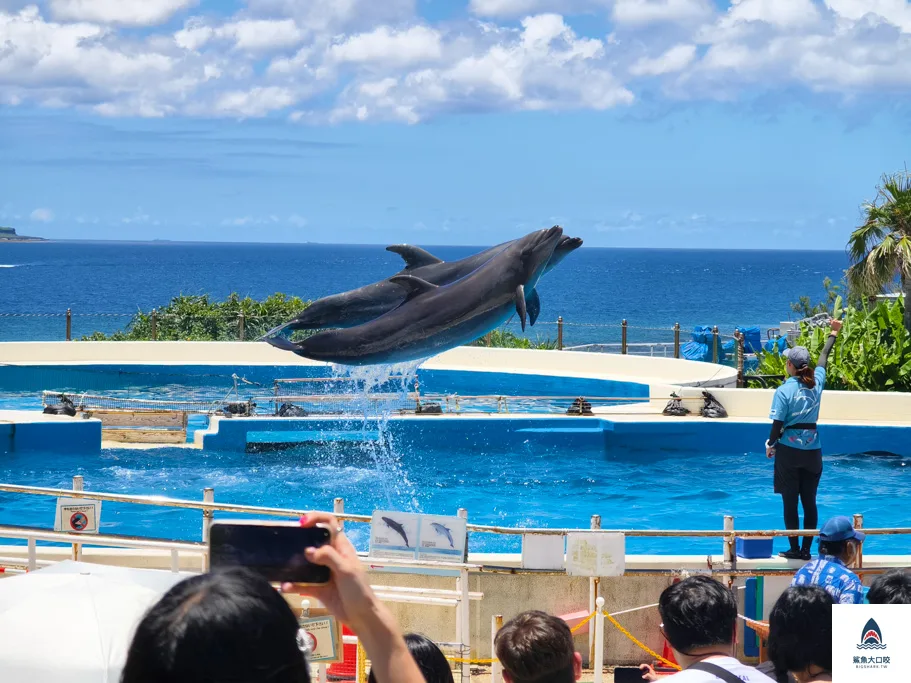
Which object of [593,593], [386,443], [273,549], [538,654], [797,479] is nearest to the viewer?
[273,549]

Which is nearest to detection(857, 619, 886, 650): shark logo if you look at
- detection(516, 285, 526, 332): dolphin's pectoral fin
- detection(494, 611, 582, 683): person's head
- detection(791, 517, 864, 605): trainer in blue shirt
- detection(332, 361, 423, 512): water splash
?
detection(494, 611, 582, 683): person's head

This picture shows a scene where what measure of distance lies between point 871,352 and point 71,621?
1463 centimetres

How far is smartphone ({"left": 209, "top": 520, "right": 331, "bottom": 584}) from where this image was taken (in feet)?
6.28

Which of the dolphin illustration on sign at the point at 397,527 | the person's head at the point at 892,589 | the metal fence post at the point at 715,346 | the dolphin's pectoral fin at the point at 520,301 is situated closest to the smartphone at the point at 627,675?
the dolphin illustration on sign at the point at 397,527

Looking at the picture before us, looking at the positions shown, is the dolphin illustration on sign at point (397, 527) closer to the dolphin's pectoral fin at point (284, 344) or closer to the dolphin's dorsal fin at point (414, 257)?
the dolphin's pectoral fin at point (284, 344)

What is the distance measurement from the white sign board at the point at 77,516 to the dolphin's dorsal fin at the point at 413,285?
291 cm

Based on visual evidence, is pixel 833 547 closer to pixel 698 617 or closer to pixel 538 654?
pixel 698 617

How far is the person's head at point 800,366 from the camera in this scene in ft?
24.4

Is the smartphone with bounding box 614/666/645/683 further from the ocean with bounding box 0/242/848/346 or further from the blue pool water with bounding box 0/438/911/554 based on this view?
the ocean with bounding box 0/242/848/346

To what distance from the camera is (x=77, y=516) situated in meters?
6.58

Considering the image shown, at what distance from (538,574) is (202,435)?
30.1ft

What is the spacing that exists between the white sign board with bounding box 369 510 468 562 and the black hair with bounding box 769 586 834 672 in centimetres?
263

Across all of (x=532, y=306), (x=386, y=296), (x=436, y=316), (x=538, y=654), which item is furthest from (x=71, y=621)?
(x=532, y=306)

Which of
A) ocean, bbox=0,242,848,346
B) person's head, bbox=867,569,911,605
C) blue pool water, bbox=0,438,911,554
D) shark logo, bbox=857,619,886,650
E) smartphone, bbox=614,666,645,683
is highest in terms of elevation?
ocean, bbox=0,242,848,346
